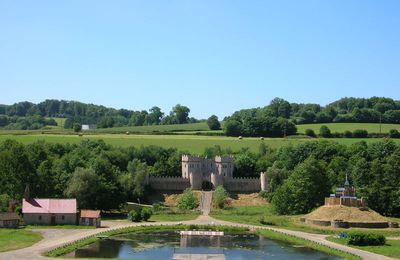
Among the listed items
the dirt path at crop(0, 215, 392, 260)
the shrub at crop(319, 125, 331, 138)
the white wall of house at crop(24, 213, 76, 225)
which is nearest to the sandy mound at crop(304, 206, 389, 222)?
the dirt path at crop(0, 215, 392, 260)

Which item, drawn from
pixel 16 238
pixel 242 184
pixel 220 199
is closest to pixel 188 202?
pixel 220 199

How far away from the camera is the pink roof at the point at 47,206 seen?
253ft

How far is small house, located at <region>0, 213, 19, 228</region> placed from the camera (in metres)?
72.4

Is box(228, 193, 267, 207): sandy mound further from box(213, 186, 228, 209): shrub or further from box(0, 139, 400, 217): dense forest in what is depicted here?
box(213, 186, 228, 209): shrub

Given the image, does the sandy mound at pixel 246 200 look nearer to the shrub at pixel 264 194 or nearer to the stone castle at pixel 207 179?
the shrub at pixel 264 194

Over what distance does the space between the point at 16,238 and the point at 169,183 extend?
1966 inches

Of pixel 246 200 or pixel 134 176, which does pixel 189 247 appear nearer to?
pixel 134 176

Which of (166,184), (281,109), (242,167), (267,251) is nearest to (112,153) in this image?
(166,184)

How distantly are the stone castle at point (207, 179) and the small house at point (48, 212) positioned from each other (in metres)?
34.5

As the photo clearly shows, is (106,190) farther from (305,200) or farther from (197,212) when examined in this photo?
(305,200)

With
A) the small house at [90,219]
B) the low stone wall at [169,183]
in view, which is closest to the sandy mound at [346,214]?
the small house at [90,219]

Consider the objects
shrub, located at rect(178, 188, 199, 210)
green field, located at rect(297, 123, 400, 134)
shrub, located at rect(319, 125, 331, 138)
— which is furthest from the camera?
green field, located at rect(297, 123, 400, 134)

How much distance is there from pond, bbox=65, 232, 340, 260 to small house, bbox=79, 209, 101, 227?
19.9 ft

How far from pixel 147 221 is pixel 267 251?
2438cm
